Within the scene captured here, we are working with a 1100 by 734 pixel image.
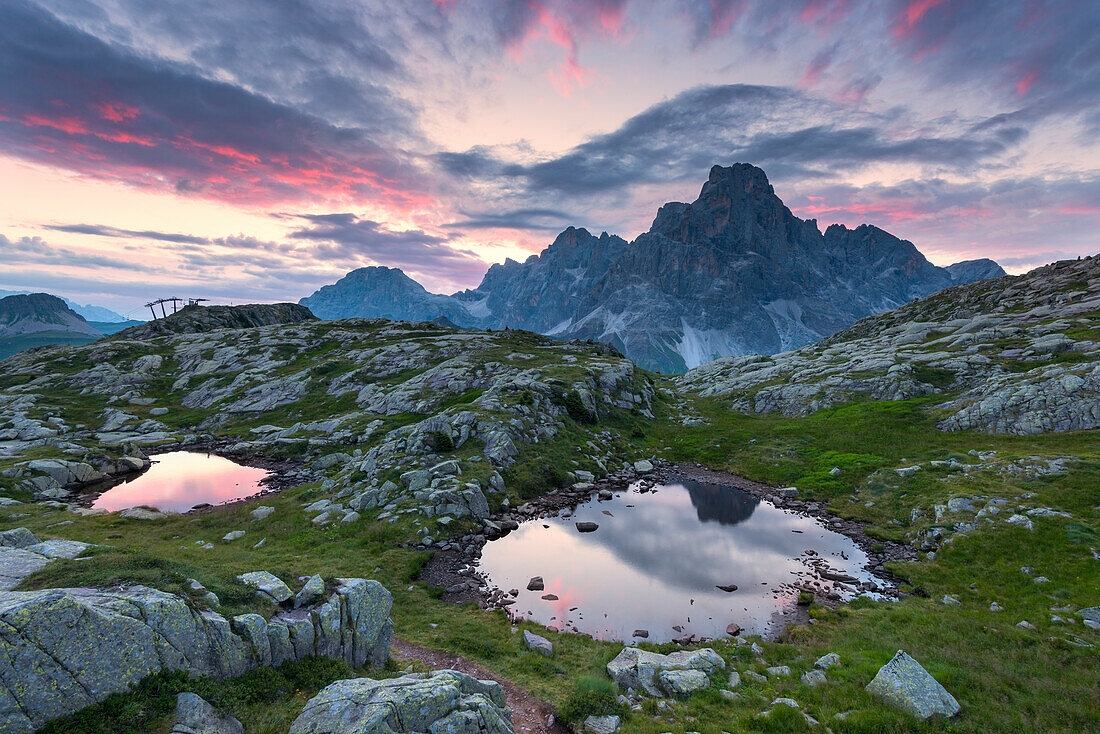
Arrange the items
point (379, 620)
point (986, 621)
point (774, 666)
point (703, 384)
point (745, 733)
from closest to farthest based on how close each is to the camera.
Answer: point (745, 733) → point (379, 620) → point (774, 666) → point (986, 621) → point (703, 384)

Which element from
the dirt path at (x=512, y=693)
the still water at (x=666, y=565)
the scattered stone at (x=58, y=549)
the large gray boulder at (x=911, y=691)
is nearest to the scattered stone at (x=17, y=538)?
the scattered stone at (x=58, y=549)

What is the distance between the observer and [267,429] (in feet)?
251

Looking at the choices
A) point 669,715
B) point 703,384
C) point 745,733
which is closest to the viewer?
point 745,733

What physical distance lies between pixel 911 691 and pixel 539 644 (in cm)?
1630

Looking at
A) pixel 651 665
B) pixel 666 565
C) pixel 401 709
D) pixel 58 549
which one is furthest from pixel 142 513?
pixel 666 565

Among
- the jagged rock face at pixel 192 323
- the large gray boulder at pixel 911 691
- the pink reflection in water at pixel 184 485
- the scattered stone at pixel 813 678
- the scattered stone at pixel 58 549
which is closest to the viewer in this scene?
the large gray boulder at pixel 911 691

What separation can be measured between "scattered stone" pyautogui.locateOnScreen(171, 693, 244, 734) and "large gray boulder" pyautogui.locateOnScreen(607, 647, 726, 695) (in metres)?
15.1

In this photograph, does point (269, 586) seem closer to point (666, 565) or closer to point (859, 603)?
point (666, 565)

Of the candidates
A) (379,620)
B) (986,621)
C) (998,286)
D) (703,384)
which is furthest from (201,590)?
(998,286)

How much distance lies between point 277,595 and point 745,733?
18.9 metres

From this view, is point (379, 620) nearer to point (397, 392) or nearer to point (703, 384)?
point (397, 392)

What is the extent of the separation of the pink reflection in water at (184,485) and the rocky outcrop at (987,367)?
9137cm

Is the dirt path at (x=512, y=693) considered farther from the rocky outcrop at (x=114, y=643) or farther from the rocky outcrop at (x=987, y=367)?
the rocky outcrop at (x=987, y=367)

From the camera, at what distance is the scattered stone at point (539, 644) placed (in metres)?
22.2
